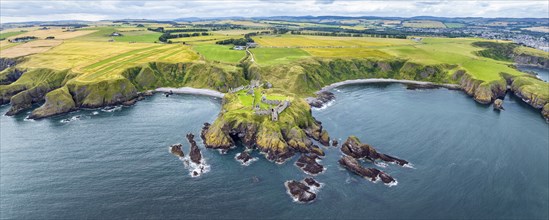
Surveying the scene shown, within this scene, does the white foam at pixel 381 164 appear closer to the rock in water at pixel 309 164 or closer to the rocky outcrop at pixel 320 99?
the rock in water at pixel 309 164

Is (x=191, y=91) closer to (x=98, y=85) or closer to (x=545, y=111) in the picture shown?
(x=98, y=85)

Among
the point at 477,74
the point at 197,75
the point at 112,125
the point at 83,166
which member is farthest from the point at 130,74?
the point at 477,74

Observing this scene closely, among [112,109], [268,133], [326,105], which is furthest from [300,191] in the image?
[112,109]

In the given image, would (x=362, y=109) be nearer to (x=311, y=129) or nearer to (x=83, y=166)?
(x=311, y=129)

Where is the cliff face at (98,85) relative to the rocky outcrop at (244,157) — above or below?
above

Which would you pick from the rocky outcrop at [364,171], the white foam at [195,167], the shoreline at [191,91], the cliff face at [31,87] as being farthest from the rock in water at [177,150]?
the cliff face at [31,87]
